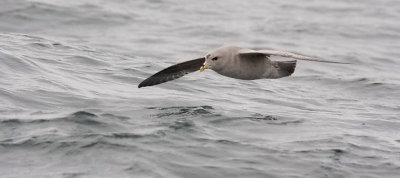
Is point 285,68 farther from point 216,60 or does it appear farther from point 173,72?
point 173,72

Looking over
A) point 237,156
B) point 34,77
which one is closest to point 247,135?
point 237,156

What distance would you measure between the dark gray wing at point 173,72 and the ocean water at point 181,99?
0.31 m

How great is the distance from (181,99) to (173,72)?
462 millimetres

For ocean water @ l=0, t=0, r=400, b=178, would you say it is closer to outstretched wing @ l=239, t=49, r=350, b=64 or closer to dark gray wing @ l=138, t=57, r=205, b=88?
dark gray wing @ l=138, t=57, r=205, b=88

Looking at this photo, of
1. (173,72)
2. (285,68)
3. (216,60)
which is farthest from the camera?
(173,72)

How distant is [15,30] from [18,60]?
15.7 feet

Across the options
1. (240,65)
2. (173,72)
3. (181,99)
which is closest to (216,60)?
(240,65)

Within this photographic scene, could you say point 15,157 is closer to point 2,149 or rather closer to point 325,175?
point 2,149

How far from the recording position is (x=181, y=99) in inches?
467

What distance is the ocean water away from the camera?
8461 millimetres

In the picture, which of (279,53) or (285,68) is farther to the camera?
(285,68)

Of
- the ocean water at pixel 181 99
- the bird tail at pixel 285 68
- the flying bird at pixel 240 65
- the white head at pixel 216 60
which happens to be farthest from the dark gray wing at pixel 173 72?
the bird tail at pixel 285 68

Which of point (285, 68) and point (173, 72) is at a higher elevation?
point (285, 68)

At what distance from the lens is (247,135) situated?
9.75m
